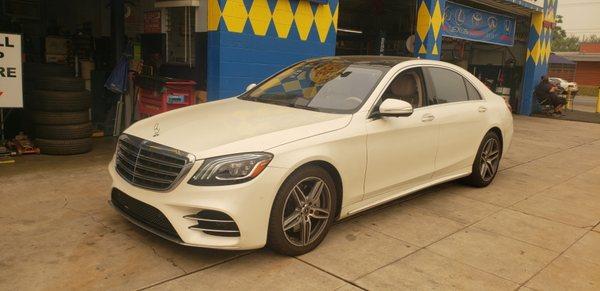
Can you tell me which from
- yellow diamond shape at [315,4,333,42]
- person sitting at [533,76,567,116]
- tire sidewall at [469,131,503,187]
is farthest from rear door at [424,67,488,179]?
person sitting at [533,76,567,116]

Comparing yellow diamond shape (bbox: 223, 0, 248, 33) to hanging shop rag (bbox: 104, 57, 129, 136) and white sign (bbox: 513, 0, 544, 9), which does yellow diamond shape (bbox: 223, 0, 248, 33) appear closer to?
hanging shop rag (bbox: 104, 57, 129, 136)

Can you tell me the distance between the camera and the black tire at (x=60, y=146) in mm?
6637

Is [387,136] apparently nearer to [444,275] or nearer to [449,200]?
[444,275]

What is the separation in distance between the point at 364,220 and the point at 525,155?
5439mm

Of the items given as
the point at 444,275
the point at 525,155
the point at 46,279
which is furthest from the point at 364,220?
the point at 525,155

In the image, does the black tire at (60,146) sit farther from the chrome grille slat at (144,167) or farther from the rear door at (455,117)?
the rear door at (455,117)

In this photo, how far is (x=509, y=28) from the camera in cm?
1584

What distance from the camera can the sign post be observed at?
621 centimetres

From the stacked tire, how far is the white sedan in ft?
9.31

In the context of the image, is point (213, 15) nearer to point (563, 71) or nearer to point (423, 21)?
point (423, 21)

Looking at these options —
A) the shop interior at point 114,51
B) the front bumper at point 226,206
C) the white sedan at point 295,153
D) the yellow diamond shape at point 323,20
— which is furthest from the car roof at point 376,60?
the yellow diamond shape at point 323,20

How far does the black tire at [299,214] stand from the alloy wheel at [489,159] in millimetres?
2844

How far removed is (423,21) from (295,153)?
8994mm

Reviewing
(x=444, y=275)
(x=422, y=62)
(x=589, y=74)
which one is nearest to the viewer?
(x=444, y=275)
